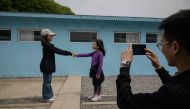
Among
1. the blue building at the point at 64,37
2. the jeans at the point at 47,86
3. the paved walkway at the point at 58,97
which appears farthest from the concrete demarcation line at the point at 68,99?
the blue building at the point at 64,37

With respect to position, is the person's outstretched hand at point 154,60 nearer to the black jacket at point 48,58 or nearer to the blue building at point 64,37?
the black jacket at point 48,58

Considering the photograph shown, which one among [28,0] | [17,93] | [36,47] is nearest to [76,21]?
[36,47]

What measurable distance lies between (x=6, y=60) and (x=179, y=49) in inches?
521

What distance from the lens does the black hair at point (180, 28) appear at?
73.0 inches

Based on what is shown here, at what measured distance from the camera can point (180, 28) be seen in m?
1.87

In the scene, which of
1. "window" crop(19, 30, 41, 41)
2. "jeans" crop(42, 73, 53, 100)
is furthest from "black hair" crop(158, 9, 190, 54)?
"window" crop(19, 30, 41, 41)

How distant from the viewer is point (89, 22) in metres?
14.8

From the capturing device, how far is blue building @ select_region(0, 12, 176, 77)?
564 inches

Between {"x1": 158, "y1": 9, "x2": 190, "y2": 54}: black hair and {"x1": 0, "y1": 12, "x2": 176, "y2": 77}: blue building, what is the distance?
1232cm

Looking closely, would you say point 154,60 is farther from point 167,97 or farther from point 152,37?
point 152,37

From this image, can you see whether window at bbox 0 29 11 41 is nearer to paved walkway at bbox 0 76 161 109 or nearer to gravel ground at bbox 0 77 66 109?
gravel ground at bbox 0 77 66 109

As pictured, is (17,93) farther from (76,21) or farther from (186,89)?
(186,89)

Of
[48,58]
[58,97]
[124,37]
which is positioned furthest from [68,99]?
[124,37]

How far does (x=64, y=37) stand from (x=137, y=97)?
12862 millimetres
